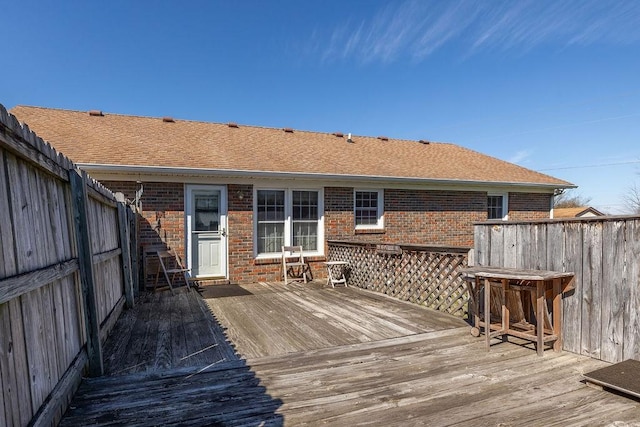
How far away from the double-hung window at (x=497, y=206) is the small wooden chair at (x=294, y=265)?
7.00 metres

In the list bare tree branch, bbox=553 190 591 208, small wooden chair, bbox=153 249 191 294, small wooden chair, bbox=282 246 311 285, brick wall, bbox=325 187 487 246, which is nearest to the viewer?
small wooden chair, bbox=153 249 191 294

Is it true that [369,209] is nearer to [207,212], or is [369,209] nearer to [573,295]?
[207,212]

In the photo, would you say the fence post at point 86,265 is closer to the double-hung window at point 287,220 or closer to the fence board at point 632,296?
the fence board at point 632,296

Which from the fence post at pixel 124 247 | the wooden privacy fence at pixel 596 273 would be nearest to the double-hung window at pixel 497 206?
the wooden privacy fence at pixel 596 273

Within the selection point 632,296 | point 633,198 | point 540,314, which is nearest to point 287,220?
point 540,314

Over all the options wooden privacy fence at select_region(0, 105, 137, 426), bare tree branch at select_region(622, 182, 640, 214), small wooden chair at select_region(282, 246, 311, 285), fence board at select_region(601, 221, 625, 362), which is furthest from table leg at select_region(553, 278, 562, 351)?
bare tree branch at select_region(622, 182, 640, 214)

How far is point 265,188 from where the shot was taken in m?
9.46

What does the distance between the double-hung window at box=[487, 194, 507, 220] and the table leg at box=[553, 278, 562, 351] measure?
901 centimetres

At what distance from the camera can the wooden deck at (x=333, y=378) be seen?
9.34ft

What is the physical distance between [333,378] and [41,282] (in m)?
2.54

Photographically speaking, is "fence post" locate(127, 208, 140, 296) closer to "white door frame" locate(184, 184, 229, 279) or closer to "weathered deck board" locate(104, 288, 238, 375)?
"weathered deck board" locate(104, 288, 238, 375)

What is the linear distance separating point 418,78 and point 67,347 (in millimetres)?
15635

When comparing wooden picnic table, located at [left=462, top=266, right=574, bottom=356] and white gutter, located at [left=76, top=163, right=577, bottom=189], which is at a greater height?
white gutter, located at [left=76, top=163, right=577, bottom=189]

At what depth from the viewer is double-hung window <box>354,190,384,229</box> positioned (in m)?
10.6
